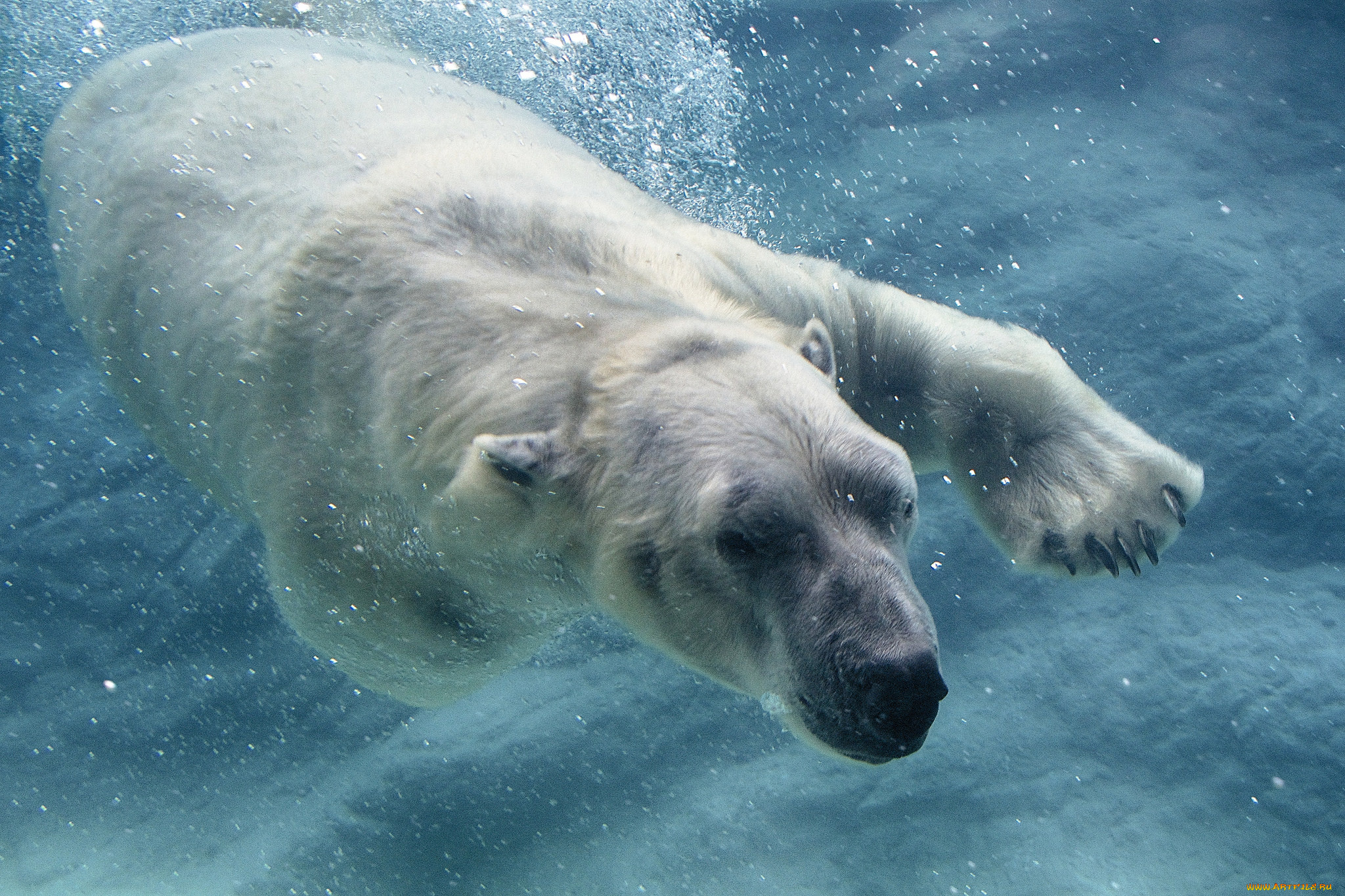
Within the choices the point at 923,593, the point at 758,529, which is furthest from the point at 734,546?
the point at 923,593

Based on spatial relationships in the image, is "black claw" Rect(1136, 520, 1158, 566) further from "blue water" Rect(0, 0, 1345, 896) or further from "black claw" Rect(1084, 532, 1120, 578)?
"blue water" Rect(0, 0, 1345, 896)

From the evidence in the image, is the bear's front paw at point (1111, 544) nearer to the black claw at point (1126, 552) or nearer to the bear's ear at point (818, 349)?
the black claw at point (1126, 552)

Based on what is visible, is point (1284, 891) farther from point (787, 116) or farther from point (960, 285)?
point (787, 116)

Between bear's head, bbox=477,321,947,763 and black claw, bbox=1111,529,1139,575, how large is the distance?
1.30 m

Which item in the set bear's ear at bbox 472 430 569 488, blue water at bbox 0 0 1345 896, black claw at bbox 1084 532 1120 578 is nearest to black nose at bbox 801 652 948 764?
bear's ear at bbox 472 430 569 488

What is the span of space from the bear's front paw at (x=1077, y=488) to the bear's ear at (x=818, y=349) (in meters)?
1.16

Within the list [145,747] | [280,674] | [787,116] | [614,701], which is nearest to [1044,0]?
[787,116]

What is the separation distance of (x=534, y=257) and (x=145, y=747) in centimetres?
573

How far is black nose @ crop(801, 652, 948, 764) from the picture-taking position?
4.90 feet

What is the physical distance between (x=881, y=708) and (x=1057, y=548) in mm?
1618

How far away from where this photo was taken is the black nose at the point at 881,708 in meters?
1.49

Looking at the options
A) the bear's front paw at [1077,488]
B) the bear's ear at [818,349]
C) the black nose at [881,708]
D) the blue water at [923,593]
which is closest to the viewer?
the black nose at [881,708]

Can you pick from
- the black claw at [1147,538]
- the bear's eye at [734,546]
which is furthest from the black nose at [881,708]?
the black claw at [1147,538]

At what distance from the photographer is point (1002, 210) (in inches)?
279
